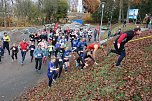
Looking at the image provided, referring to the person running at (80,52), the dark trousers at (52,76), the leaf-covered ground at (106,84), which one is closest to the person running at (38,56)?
the leaf-covered ground at (106,84)

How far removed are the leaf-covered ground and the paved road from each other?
661 mm

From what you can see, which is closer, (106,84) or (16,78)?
(106,84)

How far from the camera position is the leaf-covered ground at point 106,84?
393 inches

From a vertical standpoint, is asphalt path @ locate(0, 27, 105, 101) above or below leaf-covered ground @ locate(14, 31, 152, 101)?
below

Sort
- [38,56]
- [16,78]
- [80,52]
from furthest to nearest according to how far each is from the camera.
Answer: [38,56]
[16,78]
[80,52]

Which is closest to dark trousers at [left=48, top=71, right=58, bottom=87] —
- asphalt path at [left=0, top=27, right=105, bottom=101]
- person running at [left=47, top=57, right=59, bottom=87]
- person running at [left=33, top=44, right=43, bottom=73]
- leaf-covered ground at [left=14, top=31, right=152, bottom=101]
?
person running at [left=47, top=57, right=59, bottom=87]

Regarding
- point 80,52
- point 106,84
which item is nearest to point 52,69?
point 80,52

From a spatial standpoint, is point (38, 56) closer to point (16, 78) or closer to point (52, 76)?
point (16, 78)

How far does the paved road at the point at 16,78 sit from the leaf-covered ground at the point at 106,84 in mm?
661

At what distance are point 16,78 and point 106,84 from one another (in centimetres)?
699

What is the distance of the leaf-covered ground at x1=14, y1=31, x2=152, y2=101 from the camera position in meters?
9.99

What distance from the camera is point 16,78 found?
16297 mm

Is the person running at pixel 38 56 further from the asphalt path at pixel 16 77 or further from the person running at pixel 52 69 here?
the person running at pixel 52 69

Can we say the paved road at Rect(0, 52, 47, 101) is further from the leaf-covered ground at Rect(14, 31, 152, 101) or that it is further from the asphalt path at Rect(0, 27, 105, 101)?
the leaf-covered ground at Rect(14, 31, 152, 101)
